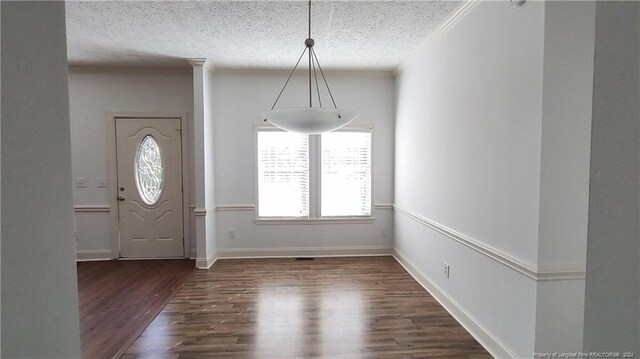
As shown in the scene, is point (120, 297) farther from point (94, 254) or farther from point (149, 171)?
point (149, 171)

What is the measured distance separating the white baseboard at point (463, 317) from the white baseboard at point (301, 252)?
2.55 ft

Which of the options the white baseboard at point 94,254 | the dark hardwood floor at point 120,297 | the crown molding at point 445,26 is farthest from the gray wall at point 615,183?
the white baseboard at point 94,254

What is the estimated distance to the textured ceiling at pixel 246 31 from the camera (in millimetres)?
2537

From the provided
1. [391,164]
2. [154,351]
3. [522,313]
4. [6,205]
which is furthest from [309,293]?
[6,205]

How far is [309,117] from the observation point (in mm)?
2049

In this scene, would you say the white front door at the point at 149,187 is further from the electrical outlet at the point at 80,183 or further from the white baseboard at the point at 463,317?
the white baseboard at the point at 463,317

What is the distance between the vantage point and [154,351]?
7.48 feet

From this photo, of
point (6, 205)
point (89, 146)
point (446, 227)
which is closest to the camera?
point (6, 205)

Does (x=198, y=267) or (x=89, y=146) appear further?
(x=89, y=146)

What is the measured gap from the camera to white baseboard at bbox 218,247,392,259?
446cm

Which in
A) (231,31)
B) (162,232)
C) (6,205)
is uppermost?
(231,31)

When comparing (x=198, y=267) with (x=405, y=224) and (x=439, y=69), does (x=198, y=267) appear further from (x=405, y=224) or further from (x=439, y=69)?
(x=439, y=69)

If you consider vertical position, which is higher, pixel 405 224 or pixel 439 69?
pixel 439 69

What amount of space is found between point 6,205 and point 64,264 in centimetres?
25
